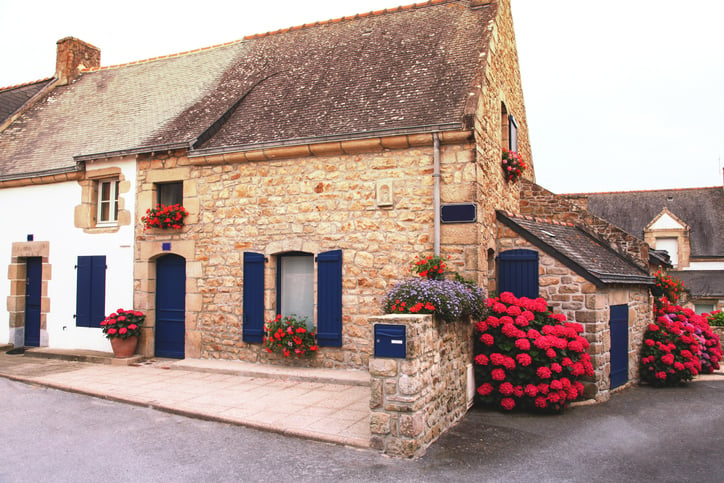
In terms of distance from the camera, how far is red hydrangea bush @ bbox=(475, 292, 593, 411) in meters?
7.35

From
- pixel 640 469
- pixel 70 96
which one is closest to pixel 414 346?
pixel 640 469

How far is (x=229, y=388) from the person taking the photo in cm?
812

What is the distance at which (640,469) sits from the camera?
539cm

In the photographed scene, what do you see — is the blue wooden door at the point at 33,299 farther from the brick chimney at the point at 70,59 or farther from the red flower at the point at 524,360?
the red flower at the point at 524,360

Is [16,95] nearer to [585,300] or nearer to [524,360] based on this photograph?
[524,360]

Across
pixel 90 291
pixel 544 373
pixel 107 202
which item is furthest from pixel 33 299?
pixel 544 373

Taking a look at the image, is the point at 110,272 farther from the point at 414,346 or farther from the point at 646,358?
the point at 646,358

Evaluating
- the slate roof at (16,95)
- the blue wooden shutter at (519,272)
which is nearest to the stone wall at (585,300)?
the blue wooden shutter at (519,272)

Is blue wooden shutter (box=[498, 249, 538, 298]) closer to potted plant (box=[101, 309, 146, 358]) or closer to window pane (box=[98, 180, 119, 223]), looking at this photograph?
potted plant (box=[101, 309, 146, 358])

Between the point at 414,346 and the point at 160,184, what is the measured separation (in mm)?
6981

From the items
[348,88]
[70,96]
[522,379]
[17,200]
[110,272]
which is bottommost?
[522,379]

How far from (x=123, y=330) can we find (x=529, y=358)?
683cm

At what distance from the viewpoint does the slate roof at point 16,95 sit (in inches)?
590

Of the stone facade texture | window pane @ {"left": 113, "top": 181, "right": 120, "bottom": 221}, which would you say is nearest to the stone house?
the stone facade texture
